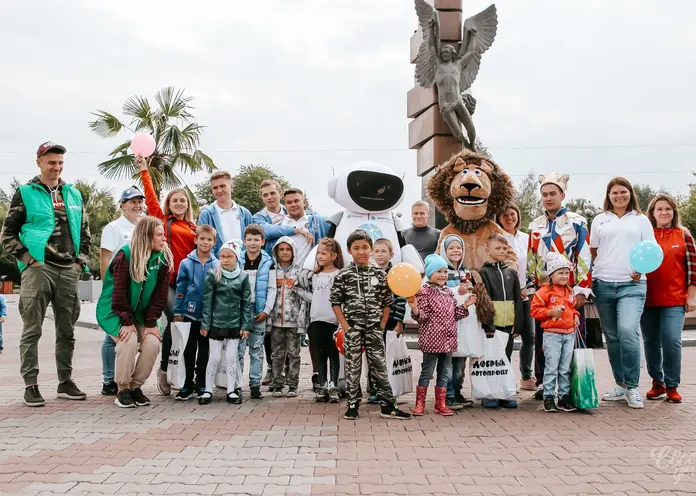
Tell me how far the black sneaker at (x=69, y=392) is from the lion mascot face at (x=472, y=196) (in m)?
3.68

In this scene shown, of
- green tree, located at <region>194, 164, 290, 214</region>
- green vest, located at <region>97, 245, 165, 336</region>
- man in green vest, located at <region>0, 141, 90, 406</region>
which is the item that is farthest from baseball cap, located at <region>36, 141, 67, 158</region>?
green tree, located at <region>194, 164, 290, 214</region>

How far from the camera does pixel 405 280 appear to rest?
5.25 m

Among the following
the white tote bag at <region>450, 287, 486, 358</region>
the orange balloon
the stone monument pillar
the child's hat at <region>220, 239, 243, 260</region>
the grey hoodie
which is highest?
the stone monument pillar

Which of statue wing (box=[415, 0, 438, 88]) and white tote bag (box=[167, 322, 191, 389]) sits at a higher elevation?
statue wing (box=[415, 0, 438, 88])

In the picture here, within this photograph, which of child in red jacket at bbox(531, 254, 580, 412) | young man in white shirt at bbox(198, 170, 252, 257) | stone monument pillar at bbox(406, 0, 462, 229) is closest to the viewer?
child in red jacket at bbox(531, 254, 580, 412)

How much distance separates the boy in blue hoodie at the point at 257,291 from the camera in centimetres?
626

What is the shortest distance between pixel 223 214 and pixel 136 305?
1391 mm

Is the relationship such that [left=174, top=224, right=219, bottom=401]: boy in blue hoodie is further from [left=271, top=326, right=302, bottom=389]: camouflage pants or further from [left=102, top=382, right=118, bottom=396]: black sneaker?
[left=102, top=382, right=118, bottom=396]: black sneaker

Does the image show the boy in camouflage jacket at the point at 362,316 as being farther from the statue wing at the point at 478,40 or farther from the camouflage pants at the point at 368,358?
the statue wing at the point at 478,40

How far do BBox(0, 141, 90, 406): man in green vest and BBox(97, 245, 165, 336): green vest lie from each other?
1.19 ft

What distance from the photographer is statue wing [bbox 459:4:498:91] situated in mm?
13148

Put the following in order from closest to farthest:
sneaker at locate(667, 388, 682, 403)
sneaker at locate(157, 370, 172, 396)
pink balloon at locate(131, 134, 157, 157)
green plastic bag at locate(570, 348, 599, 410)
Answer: green plastic bag at locate(570, 348, 599, 410) < sneaker at locate(667, 388, 682, 403) < sneaker at locate(157, 370, 172, 396) < pink balloon at locate(131, 134, 157, 157)

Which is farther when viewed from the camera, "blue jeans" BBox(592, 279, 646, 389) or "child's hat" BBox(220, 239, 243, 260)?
"child's hat" BBox(220, 239, 243, 260)

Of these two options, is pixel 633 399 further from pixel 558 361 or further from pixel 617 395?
pixel 558 361
